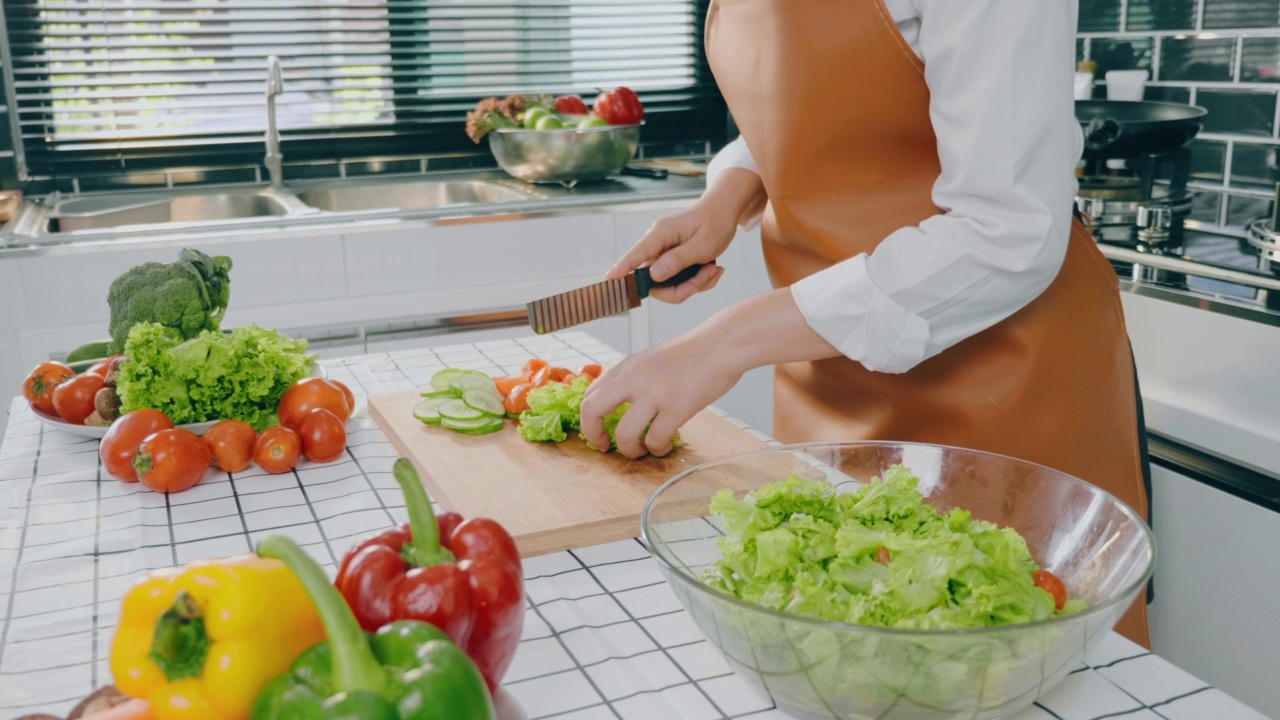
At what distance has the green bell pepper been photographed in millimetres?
509

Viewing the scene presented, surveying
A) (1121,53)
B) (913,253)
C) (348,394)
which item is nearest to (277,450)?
(348,394)

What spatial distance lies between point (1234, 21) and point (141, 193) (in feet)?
7.87

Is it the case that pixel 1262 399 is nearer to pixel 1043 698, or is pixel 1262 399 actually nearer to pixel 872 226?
pixel 872 226

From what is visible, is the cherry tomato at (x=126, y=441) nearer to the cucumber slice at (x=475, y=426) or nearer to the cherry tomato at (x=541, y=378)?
the cucumber slice at (x=475, y=426)

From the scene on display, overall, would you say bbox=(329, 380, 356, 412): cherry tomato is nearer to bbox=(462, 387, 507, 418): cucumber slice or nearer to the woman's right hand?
bbox=(462, 387, 507, 418): cucumber slice

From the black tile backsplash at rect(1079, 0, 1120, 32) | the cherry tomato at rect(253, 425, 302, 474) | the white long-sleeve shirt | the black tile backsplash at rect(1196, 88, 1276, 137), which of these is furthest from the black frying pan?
the cherry tomato at rect(253, 425, 302, 474)

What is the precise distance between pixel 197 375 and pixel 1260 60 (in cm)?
178

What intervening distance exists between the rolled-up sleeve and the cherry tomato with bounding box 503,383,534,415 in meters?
0.38

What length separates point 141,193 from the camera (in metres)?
2.70

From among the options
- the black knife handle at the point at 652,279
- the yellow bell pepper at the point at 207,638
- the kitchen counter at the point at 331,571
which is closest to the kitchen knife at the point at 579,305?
the black knife handle at the point at 652,279

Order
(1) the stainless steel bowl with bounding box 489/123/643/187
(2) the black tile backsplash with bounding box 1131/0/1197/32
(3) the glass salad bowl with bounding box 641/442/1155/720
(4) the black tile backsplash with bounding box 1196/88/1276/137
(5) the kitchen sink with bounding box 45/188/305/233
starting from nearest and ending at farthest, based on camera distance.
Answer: (3) the glass salad bowl with bounding box 641/442/1155/720 → (4) the black tile backsplash with bounding box 1196/88/1276/137 → (2) the black tile backsplash with bounding box 1131/0/1197/32 → (5) the kitchen sink with bounding box 45/188/305/233 → (1) the stainless steel bowl with bounding box 489/123/643/187

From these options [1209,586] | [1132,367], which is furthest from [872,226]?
[1209,586]

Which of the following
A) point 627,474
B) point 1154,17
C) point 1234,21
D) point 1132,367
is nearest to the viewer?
point 627,474

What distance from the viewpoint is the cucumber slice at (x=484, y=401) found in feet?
4.13
